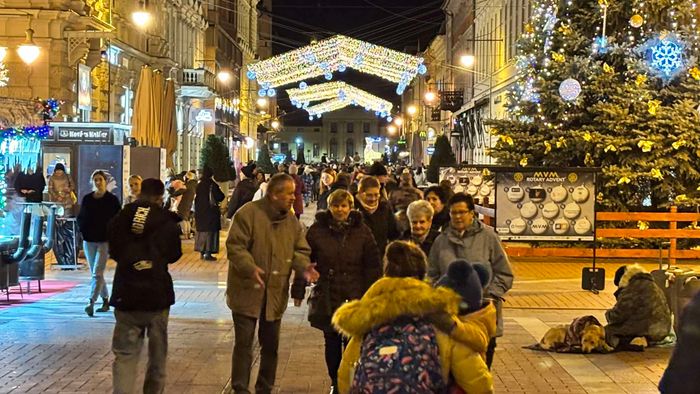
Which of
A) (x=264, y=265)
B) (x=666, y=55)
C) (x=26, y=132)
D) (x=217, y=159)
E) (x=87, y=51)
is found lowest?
(x=264, y=265)

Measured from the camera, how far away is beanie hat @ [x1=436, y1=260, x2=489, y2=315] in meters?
4.70

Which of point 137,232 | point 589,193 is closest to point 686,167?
point 589,193

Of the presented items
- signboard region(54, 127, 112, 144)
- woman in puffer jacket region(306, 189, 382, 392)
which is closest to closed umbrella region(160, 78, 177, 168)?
signboard region(54, 127, 112, 144)

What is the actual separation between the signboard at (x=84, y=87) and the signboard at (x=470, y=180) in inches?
464

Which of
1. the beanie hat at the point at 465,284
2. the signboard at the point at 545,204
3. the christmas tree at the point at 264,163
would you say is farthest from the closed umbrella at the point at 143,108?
the christmas tree at the point at 264,163

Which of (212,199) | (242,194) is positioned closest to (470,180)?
(212,199)

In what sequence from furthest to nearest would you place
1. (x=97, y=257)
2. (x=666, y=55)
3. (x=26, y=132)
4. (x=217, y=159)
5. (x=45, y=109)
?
(x=217, y=159), (x=45, y=109), (x=666, y=55), (x=26, y=132), (x=97, y=257)

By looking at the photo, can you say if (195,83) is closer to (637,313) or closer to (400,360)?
(637,313)

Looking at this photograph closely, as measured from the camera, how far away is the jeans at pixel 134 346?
22.6 ft

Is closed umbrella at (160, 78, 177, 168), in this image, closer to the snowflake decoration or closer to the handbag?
the handbag

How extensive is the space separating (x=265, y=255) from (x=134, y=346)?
3.82ft

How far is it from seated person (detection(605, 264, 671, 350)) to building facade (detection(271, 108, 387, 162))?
16915 cm

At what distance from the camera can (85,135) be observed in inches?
797

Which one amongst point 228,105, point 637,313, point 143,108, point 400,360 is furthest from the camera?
point 228,105
